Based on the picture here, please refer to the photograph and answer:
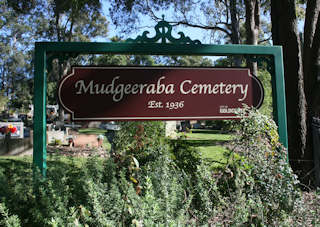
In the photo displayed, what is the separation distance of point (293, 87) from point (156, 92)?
242 centimetres

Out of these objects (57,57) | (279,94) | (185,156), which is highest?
(57,57)

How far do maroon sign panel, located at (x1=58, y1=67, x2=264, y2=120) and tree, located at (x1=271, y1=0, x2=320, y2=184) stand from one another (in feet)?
2.95

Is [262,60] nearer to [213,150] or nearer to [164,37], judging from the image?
[164,37]

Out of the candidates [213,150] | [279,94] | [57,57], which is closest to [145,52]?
[57,57]

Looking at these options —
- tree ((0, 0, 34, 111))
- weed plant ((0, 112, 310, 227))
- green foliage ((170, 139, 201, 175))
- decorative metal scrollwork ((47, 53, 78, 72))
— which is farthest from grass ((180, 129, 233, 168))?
tree ((0, 0, 34, 111))

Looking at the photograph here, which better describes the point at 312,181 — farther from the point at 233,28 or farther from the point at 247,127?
the point at 233,28

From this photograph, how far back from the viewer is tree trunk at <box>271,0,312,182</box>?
462 centimetres

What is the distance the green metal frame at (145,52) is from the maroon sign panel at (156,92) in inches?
9.4

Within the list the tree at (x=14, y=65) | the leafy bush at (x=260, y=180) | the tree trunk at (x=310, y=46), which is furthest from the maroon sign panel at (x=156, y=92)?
the tree at (x=14, y=65)

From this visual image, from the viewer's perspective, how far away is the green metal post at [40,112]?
3.66 m

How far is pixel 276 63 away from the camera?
419 centimetres

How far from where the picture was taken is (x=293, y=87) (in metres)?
4.70

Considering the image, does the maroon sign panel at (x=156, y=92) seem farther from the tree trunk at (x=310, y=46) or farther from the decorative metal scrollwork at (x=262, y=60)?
the tree trunk at (x=310, y=46)

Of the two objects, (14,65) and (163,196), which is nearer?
(163,196)
